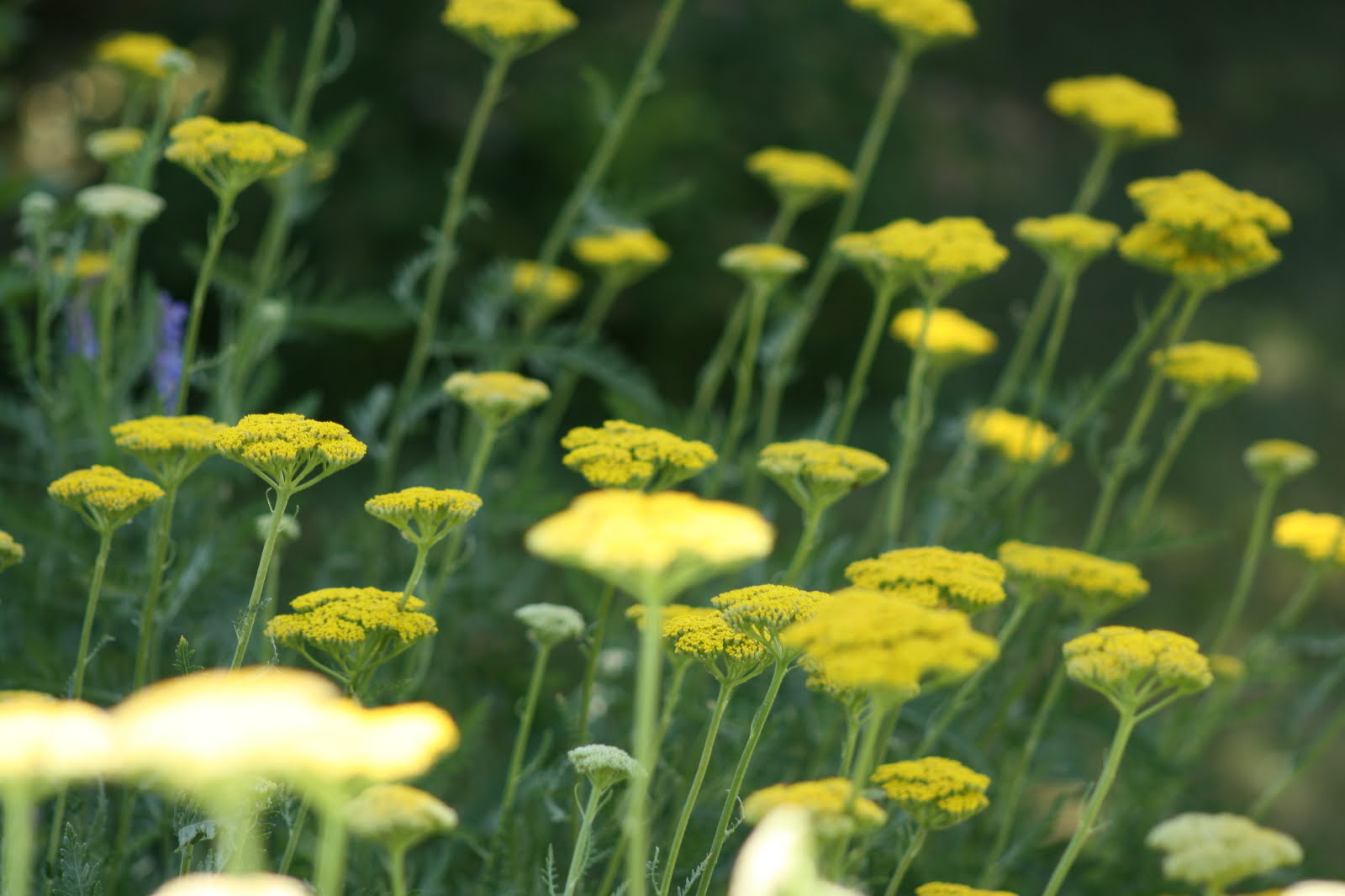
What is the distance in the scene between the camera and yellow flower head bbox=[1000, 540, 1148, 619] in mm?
1652

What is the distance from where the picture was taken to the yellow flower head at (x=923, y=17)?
2.33 m

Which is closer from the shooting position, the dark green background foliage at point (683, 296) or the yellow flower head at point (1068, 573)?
the yellow flower head at point (1068, 573)

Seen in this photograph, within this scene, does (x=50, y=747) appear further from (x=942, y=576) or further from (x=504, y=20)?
(x=504, y=20)

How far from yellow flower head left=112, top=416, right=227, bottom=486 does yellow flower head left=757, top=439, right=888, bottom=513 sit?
23.3 inches

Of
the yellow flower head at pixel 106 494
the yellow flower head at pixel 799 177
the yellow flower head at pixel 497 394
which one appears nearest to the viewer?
the yellow flower head at pixel 106 494

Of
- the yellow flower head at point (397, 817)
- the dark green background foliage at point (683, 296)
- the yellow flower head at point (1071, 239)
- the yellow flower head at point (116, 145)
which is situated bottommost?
the dark green background foliage at point (683, 296)

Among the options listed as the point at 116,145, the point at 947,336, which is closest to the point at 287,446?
the point at 116,145

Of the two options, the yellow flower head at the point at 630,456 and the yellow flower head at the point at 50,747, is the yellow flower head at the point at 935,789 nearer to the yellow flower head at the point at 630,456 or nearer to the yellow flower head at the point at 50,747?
the yellow flower head at the point at 630,456

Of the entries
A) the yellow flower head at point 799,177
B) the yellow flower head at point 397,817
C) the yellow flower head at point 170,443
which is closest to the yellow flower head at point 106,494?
the yellow flower head at point 170,443

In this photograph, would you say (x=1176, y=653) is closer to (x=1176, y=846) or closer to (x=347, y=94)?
(x=1176, y=846)

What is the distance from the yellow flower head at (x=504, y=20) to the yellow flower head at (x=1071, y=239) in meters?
0.74

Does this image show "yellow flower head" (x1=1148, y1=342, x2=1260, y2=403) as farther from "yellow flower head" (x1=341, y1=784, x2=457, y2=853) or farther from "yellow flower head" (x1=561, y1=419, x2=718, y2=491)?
"yellow flower head" (x1=341, y1=784, x2=457, y2=853)

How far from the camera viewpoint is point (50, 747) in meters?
0.92

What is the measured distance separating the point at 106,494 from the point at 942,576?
0.81 m
